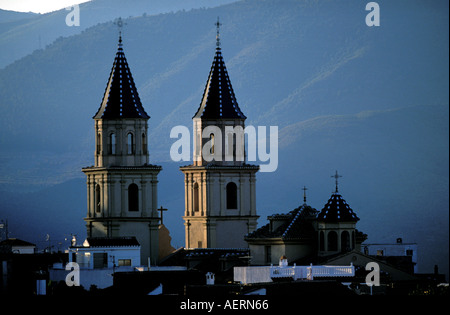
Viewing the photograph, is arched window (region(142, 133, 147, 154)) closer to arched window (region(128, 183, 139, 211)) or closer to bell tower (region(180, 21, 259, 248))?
arched window (region(128, 183, 139, 211))

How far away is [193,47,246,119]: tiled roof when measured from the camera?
137125 millimetres

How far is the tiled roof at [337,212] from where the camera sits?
122 m

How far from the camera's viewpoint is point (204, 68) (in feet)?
644

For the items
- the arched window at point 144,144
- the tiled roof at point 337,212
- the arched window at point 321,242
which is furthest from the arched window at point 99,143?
the arched window at point 321,242

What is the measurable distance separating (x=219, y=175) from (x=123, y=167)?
651cm

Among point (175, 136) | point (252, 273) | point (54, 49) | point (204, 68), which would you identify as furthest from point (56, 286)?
point (204, 68)

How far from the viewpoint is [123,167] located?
134375 millimetres

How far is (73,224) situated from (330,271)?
146 feet

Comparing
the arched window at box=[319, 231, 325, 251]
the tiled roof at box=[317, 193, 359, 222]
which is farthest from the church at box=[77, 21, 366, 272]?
the tiled roof at box=[317, 193, 359, 222]

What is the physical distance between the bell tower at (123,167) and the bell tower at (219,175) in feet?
12.5

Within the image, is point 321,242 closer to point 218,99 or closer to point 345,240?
point 345,240

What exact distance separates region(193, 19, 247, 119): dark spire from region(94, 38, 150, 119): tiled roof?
4458 mm

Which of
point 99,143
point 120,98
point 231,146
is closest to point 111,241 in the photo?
point 99,143
